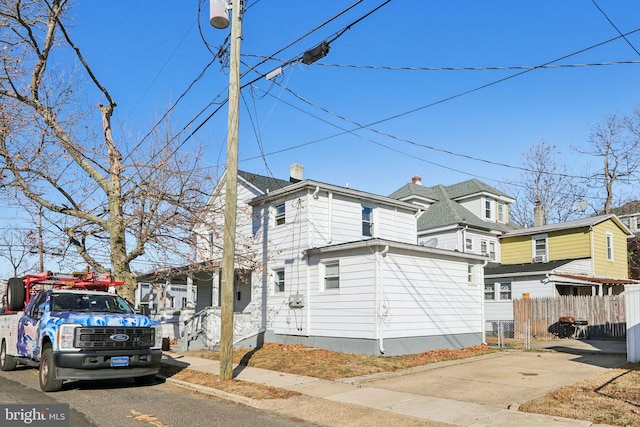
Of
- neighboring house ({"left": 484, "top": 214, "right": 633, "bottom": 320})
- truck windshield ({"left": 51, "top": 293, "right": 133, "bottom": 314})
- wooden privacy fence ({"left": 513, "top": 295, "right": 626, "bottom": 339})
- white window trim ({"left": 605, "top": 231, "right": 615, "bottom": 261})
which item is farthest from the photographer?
white window trim ({"left": 605, "top": 231, "right": 615, "bottom": 261})

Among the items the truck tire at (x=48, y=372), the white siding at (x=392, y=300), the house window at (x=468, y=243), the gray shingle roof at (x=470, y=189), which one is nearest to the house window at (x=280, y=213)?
the white siding at (x=392, y=300)

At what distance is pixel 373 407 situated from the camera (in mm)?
9023

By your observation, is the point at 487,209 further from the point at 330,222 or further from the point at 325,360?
the point at 325,360

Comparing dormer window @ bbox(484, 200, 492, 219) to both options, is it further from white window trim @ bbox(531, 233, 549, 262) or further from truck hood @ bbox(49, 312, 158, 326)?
truck hood @ bbox(49, 312, 158, 326)

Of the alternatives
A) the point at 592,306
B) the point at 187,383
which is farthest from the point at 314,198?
the point at 592,306

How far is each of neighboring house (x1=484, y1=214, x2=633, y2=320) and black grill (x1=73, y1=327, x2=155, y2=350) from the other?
2013 cm

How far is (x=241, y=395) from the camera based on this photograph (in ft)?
32.8

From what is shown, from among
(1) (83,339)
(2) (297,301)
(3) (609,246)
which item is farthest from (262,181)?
(3) (609,246)

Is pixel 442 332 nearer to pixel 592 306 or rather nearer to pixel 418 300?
pixel 418 300

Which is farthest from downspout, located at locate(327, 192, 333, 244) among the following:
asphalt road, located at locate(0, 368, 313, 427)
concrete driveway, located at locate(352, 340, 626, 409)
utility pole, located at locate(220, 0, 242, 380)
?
asphalt road, located at locate(0, 368, 313, 427)

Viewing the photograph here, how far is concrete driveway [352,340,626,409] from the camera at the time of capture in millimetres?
10000

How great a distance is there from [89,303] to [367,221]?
11.4 metres

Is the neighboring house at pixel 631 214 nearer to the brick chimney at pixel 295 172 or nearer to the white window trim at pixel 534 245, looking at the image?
the white window trim at pixel 534 245

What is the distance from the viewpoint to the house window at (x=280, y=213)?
783 inches
